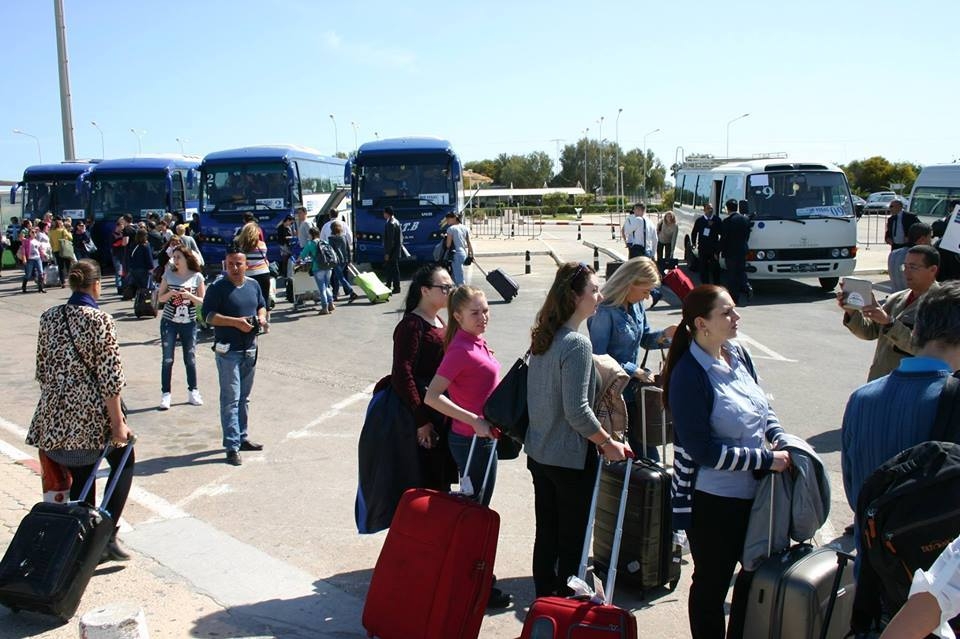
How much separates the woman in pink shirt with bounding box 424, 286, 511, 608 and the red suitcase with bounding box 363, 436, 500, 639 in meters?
0.51

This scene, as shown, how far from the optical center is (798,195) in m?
17.8

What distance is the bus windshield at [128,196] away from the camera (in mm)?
25312

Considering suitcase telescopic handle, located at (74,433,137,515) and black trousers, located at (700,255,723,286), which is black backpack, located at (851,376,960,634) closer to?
suitcase telescopic handle, located at (74,433,137,515)

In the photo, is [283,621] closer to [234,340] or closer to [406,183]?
[234,340]

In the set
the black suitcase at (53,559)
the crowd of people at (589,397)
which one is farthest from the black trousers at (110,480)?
the black suitcase at (53,559)

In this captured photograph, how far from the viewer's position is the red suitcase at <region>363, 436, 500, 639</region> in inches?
163

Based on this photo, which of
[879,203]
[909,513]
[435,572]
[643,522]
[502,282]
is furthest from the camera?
[879,203]

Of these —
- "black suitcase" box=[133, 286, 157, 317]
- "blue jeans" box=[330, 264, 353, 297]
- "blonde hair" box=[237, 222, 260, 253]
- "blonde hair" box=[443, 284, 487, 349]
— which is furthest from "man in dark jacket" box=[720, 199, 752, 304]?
"blonde hair" box=[443, 284, 487, 349]

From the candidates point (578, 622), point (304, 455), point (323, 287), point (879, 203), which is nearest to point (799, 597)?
point (578, 622)

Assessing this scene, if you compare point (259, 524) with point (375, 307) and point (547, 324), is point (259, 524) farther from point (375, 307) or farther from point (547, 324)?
point (375, 307)

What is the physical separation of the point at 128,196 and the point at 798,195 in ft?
59.8

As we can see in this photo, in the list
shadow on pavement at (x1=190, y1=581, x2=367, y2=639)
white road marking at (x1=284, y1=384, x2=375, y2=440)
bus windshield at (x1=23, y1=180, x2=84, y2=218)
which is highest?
bus windshield at (x1=23, y1=180, x2=84, y2=218)

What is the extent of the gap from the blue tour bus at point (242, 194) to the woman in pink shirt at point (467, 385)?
58.1 ft

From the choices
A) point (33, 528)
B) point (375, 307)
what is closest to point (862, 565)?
point (33, 528)
